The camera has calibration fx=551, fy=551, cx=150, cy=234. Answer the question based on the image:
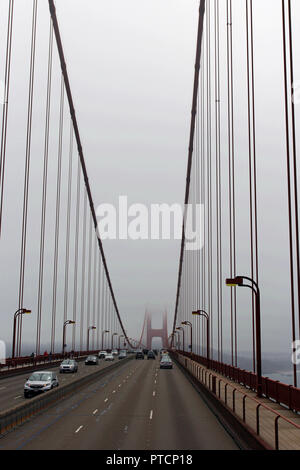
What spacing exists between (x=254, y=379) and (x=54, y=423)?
1153 cm

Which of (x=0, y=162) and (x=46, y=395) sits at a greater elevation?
(x=0, y=162)

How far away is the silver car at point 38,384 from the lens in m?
26.3

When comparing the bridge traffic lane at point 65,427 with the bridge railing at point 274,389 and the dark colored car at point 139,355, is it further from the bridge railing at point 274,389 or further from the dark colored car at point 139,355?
the dark colored car at point 139,355

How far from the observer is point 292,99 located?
1858 centimetres

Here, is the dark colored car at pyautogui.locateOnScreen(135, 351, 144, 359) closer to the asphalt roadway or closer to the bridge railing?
the bridge railing

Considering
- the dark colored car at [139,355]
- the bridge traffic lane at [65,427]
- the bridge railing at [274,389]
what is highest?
the bridge railing at [274,389]

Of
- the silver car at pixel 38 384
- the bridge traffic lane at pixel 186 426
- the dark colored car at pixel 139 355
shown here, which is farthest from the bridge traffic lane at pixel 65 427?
the dark colored car at pixel 139 355

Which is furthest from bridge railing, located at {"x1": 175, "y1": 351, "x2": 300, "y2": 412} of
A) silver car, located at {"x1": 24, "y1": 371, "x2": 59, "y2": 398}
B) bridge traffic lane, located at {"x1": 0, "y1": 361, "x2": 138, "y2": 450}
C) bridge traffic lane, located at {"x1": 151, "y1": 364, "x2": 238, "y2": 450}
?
silver car, located at {"x1": 24, "y1": 371, "x2": 59, "y2": 398}

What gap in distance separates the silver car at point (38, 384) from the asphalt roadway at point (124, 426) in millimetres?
1638

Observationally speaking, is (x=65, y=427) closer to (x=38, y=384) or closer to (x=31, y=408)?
(x=31, y=408)

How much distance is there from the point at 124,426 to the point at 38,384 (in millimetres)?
10889

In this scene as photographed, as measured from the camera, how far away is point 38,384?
1051 inches
